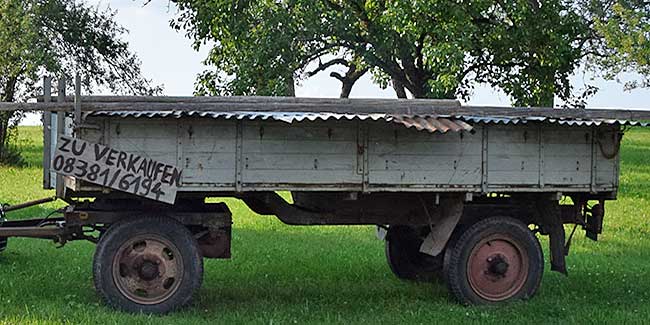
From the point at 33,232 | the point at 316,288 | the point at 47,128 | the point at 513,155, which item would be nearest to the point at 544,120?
the point at 513,155

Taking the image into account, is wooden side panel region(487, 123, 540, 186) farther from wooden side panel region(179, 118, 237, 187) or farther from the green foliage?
the green foliage

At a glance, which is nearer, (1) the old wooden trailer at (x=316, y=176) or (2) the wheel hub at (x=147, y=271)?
(1) the old wooden trailer at (x=316, y=176)

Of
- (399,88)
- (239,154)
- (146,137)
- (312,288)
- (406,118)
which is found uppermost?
(399,88)

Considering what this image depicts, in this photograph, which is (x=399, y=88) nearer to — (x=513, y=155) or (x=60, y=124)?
(x=513, y=155)

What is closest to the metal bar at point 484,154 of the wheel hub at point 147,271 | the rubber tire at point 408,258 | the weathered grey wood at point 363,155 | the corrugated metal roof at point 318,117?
the weathered grey wood at point 363,155

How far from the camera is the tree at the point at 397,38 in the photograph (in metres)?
20.2

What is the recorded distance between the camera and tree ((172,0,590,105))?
66.3 feet

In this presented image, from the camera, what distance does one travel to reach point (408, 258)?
37.3ft

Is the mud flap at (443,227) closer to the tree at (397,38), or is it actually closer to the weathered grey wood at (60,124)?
the weathered grey wood at (60,124)

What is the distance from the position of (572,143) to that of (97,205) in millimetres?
4659

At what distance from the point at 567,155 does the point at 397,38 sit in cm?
1275

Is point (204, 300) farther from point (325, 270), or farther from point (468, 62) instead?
point (468, 62)

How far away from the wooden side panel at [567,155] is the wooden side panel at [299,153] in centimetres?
200

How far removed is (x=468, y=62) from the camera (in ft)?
69.3
